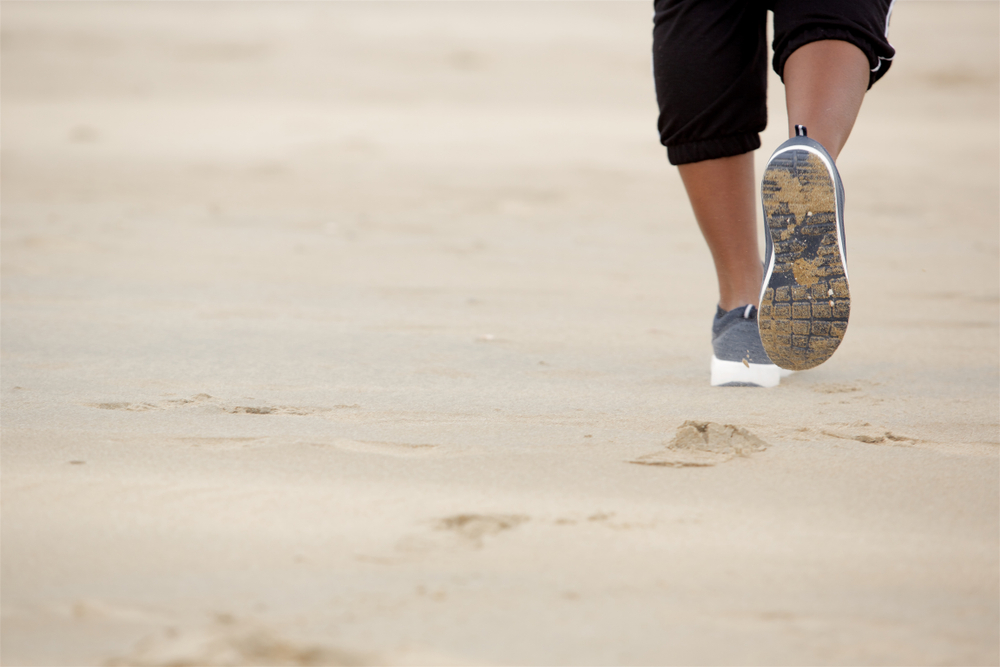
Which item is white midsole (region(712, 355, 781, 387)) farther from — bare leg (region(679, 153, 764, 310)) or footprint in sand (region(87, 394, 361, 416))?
footprint in sand (region(87, 394, 361, 416))

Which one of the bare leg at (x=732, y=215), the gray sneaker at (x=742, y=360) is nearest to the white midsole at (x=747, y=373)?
the gray sneaker at (x=742, y=360)

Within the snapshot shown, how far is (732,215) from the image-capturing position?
1.84 m

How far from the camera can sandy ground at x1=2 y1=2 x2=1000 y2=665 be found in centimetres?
92

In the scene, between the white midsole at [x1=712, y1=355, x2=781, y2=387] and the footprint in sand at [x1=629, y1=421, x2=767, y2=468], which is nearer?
the footprint in sand at [x1=629, y1=421, x2=767, y2=468]

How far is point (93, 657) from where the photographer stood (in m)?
0.86

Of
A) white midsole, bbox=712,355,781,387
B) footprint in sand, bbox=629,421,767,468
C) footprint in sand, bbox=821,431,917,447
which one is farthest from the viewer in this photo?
white midsole, bbox=712,355,781,387

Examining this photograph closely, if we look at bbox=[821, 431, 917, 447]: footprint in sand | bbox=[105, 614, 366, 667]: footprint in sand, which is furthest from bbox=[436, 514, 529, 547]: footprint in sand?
bbox=[821, 431, 917, 447]: footprint in sand

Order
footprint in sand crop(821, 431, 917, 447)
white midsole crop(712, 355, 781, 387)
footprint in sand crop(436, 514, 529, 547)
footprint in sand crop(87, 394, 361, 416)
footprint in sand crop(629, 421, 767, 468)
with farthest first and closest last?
1. white midsole crop(712, 355, 781, 387)
2. footprint in sand crop(87, 394, 361, 416)
3. footprint in sand crop(821, 431, 917, 447)
4. footprint in sand crop(629, 421, 767, 468)
5. footprint in sand crop(436, 514, 529, 547)

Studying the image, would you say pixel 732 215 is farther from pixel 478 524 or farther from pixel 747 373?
pixel 478 524

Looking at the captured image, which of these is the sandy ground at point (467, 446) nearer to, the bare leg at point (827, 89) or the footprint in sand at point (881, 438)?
the footprint in sand at point (881, 438)

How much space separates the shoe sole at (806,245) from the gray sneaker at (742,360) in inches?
12.6

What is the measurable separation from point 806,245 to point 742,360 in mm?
392

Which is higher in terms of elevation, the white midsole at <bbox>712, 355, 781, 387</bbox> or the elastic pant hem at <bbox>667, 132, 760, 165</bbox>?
the elastic pant hem at <bbox>667, 132, 760, 165</bbox>

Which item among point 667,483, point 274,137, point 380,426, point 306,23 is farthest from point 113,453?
point 306,23
